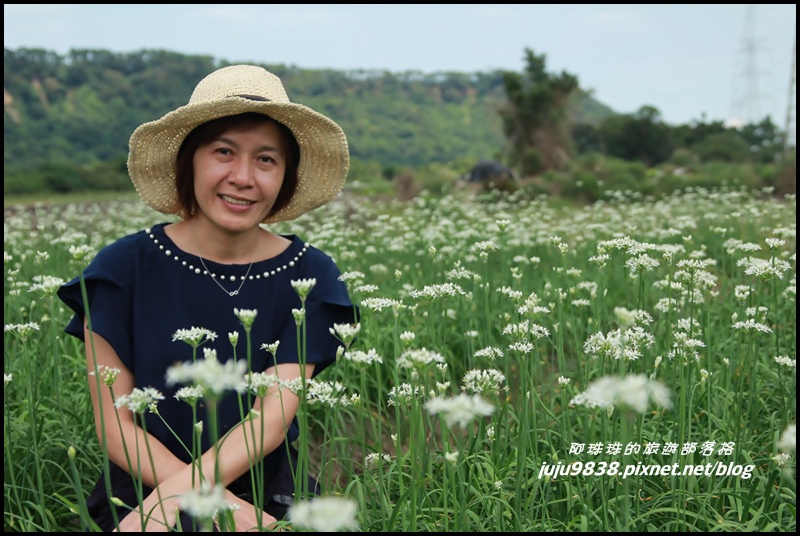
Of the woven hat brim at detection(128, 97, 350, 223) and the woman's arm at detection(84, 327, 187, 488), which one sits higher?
the woven hat brim at detection(128, 97, 350, 223)

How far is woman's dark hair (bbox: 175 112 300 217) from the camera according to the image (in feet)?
8.84

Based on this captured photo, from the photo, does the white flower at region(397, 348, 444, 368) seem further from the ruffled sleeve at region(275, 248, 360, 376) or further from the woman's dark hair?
the woman's dark hair

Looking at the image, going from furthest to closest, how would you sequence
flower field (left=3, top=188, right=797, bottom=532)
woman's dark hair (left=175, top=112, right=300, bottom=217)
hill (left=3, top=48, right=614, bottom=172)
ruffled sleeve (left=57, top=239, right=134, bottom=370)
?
hill (left=3, top=48, right=614, bottom=172)
woman's dark hair (left=175, top=112, right=300, bottom=217)
ruffled sleeve (left=57, top=239, right=134, bottom=370)
flower field (left=3, top=188, right=797, bottom=532)

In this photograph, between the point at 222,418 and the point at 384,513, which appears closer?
the point at 384,513

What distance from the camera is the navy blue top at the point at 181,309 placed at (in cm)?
265

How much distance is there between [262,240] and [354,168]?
34001 millimetres

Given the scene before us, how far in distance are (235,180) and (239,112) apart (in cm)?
28

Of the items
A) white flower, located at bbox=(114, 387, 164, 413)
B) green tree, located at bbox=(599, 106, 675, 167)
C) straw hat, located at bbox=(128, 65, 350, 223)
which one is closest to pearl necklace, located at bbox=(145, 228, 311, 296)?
straw hat, located at bbox=(128, 65, 350, 223)

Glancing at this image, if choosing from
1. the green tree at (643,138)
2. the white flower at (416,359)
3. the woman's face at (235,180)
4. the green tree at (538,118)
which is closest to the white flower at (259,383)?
the white flower at (416,359)

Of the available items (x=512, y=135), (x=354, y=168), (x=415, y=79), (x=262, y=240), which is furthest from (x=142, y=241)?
(x=415, y=79)

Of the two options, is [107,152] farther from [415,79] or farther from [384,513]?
[415,79]

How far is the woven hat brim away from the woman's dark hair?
1.1 inches

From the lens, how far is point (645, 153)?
45062mm

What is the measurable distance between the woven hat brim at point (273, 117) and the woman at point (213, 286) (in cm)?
1
